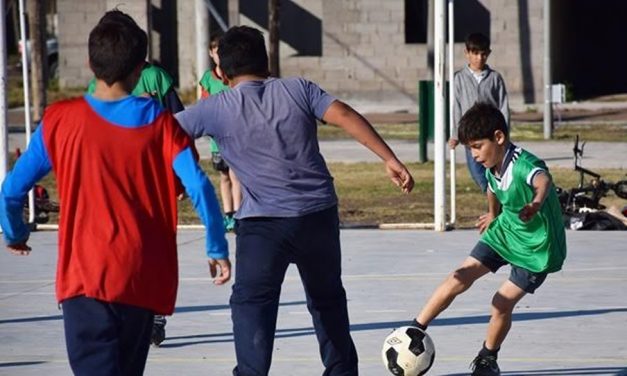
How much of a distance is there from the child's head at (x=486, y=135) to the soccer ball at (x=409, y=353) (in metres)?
0.99

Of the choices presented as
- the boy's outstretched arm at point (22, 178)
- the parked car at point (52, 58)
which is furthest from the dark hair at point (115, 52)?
the parked car at point (52, 58)

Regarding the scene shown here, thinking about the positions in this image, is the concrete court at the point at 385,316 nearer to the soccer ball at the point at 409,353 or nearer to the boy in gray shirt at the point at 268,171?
the soccer ball at the point at 409,353

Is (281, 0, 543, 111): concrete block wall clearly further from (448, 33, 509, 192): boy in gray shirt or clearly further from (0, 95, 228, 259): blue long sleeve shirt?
(0, 95, 228, 259): blue long sleeve shirt

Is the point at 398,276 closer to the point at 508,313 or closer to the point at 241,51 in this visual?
the point at 508,313

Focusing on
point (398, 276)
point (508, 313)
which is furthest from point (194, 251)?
point (508, 313)

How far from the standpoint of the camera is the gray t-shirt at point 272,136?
706 cm

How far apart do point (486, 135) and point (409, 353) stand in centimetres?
122

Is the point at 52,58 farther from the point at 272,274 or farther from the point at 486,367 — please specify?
the point at 272,274

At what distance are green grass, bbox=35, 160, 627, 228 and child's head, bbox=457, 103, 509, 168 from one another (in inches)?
288

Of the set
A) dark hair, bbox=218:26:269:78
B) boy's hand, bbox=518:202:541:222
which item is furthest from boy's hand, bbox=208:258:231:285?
boy's hand, bbox=518:202:541:222

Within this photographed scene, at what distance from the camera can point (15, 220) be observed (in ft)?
19.0

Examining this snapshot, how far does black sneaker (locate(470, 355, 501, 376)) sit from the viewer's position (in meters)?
7.95

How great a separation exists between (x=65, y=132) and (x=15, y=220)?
0.41 m

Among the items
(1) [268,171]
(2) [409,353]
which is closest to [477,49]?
(2) [409,353]
